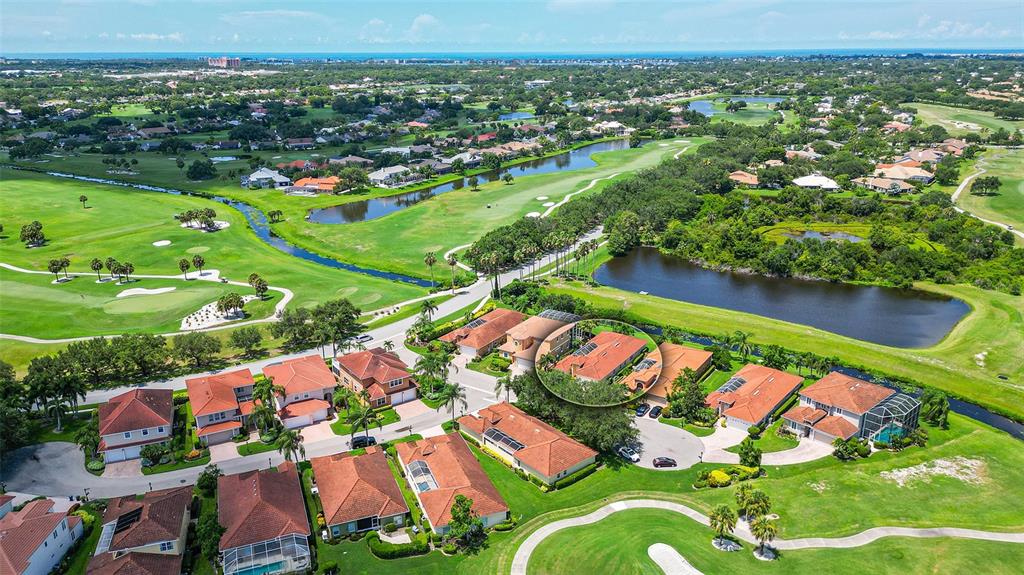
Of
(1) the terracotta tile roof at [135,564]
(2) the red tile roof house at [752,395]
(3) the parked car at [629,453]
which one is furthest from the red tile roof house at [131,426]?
(2) the red tile roof house at [752,395]

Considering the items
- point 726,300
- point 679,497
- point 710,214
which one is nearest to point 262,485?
point 679,497

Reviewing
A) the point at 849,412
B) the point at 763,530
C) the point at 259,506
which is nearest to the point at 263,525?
the point at 259,506

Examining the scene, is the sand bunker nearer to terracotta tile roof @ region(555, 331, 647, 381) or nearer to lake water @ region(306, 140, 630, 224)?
terracotta tile roof @ region(555, 331, 647, 381)

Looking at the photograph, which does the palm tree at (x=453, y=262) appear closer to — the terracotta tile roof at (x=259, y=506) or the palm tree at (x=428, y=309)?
the palm tree at (x=428, y=309)

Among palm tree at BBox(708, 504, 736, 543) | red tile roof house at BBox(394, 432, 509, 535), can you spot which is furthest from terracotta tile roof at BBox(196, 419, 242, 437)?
palm tree at BBox(708, 504, 736, 543)

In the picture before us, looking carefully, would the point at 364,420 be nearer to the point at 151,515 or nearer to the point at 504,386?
the point at 504,386

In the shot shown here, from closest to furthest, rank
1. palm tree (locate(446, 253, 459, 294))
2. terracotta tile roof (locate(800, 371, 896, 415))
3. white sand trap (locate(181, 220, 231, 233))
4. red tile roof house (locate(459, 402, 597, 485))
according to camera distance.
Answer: red tile roof house (locate(459, 402, 597, 485))
terracotta tile roof (locate(800, 371, 896, 415))
palm tree (locate(446, 253, 459, 294))
white sand trap (locate(181, 220, 231, 233))
